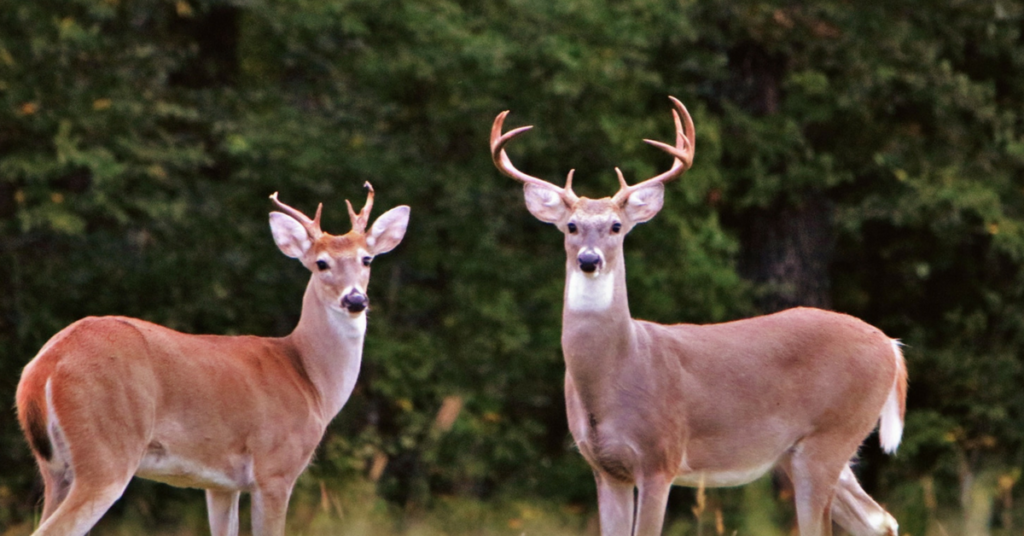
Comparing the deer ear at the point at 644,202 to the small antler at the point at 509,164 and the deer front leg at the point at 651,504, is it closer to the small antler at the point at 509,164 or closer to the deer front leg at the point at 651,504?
the small antler at the point at 509,164

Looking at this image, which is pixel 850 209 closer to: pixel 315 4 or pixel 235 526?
pixel 315 4

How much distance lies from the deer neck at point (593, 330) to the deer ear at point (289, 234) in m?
1.50

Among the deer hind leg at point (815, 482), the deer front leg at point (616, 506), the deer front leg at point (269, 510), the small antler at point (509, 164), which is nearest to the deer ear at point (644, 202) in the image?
the small antler at point (509, 164)

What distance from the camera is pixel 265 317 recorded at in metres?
11.8

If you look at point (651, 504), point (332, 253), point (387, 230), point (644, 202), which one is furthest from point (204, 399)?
point (644, 202)

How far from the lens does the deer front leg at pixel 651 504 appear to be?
5.73 m

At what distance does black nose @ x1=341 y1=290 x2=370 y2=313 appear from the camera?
6.48m

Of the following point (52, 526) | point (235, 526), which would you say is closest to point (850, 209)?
point (235, 526)

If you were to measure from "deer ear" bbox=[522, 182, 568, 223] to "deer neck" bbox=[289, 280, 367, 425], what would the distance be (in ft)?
3.50

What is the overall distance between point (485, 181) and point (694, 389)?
596cm

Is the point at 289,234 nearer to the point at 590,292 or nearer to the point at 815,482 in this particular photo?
the point at 590,292

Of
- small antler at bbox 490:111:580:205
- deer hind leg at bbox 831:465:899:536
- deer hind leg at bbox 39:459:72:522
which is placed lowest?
deer hind leg at bbox 831:465:899:536

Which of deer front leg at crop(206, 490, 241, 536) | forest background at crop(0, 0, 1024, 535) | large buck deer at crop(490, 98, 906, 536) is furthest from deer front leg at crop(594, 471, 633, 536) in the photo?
forest background at crop(0, 0, 1024, 535)

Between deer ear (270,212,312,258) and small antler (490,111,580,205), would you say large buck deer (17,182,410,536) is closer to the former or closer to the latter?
deer ear (270,212,312,258)
